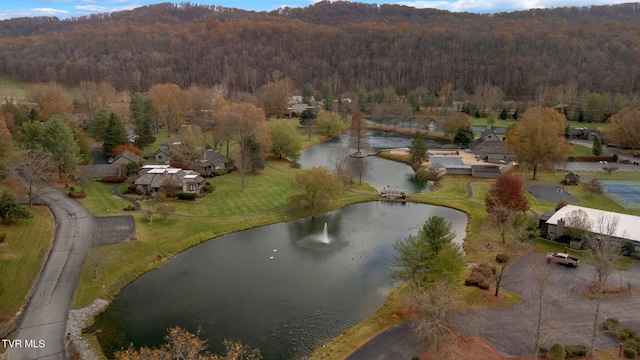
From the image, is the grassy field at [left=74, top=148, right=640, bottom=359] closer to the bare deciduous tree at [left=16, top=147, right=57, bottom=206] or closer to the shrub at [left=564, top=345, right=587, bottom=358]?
the bare deciduous tree at [left=16, top=147, right=57, bottom=206]

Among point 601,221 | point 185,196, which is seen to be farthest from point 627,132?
point 185,196

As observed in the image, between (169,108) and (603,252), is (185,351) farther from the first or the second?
(169,108)

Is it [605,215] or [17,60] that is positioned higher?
[17,60]

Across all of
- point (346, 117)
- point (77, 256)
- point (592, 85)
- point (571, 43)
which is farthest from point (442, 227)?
point (571, 43)

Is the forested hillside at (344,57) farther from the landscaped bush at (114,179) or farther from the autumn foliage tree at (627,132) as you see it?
the landscaped bush at (114,179)

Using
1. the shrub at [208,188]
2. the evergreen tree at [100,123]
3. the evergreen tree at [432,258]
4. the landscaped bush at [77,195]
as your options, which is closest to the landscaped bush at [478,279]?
the evergreen tree at [432,258]

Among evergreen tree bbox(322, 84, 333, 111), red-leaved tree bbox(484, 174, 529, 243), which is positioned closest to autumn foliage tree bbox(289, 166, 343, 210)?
red-leaved tree bbox(484, 174, 529, 243)

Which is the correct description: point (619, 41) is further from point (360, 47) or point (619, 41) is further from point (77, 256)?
point (77, 256)
